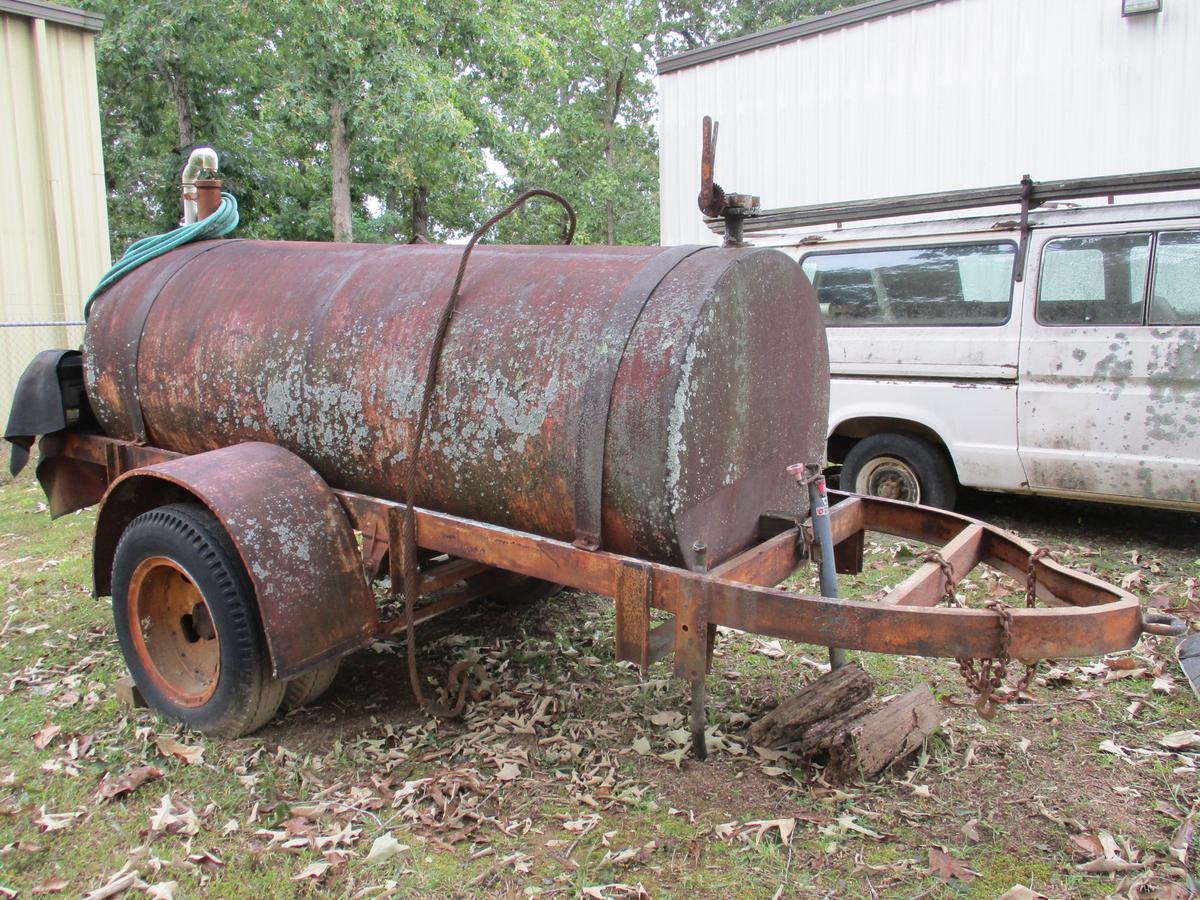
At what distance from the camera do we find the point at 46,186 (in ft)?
34.0

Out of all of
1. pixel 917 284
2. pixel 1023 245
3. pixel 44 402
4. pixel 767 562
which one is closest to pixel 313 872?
pixel 767 562

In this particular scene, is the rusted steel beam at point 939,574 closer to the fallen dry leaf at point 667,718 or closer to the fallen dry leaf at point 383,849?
the fallen dry leaf at point 667,718

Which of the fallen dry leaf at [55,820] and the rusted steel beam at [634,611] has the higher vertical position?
the rusted steel beam at [634,611]

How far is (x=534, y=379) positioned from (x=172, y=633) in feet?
6.71

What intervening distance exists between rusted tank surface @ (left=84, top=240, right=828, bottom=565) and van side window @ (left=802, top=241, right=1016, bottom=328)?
9.73 ft

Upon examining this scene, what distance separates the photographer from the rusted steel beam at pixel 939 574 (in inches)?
106

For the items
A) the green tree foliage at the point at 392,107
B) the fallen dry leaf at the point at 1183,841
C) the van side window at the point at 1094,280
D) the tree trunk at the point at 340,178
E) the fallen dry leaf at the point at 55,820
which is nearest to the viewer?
the fallen dry leaf at the point at 1183,841

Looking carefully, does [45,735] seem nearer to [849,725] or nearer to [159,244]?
[159,244]

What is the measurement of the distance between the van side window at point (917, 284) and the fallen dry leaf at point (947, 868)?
3.89 m

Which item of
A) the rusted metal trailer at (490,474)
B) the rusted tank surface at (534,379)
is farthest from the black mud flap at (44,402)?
the rusted tank surface at (534,379)

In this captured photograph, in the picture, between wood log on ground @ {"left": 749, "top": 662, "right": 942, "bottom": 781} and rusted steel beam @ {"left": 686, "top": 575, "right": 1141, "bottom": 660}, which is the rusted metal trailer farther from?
wood log on ground @ {"left": 749, "top": 662, "right": 942, "bottom": 781}

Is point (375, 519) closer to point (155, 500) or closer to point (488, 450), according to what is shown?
point (488, 450)

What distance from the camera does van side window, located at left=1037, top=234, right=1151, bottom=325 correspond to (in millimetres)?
5402

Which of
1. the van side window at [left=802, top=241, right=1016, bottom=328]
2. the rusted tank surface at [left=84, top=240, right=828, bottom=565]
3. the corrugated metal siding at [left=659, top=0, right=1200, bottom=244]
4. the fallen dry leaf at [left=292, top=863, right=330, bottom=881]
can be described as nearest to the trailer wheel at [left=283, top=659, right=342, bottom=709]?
the rusted tank surface at [left=84, top=240, right=828, bottom=565]
